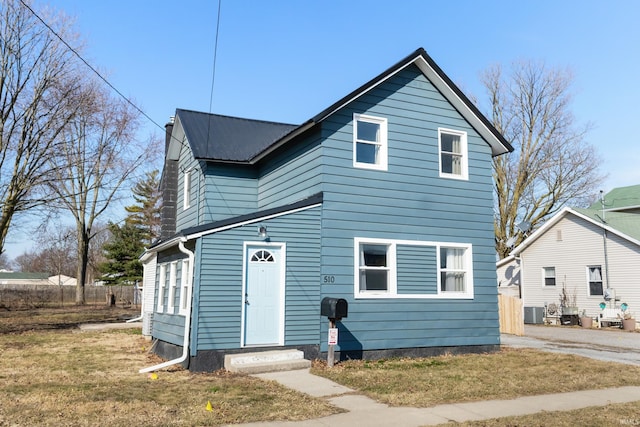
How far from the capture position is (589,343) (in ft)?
53.8

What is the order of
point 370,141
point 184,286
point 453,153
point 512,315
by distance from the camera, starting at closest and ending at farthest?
point 184,286, point 370,141, point 453,153, point 512,315

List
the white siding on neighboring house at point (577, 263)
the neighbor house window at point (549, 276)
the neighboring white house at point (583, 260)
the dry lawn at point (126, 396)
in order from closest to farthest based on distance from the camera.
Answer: the dry lawn at point (126, 396), the white siding on neighboring house at point (577, 263), the neighboring white house at point (583, 260), the neighbor house window at point (549, 276)

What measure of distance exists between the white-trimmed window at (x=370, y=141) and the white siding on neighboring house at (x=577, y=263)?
16140 mm

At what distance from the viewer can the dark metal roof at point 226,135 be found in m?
14.2

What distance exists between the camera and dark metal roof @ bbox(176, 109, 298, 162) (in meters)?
14.2

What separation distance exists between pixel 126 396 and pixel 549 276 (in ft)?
78.9

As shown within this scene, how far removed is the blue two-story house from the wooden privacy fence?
20.1ft

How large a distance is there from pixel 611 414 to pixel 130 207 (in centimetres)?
5425

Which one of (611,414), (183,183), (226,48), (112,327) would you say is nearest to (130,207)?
(112,327)

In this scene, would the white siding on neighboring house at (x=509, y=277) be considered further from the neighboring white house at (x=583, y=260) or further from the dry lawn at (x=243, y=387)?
the dry lawn at (x=243, y=387)

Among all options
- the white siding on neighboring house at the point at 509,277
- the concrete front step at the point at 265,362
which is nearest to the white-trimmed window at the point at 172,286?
the concrete front step at the point at 265,362

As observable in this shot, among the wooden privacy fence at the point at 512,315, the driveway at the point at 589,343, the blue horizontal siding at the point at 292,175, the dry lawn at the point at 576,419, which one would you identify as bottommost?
the dry lawn at the point at 576,419

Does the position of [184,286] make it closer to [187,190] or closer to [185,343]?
[185,343]

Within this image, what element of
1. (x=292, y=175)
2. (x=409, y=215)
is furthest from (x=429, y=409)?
(x=292, y=175)
